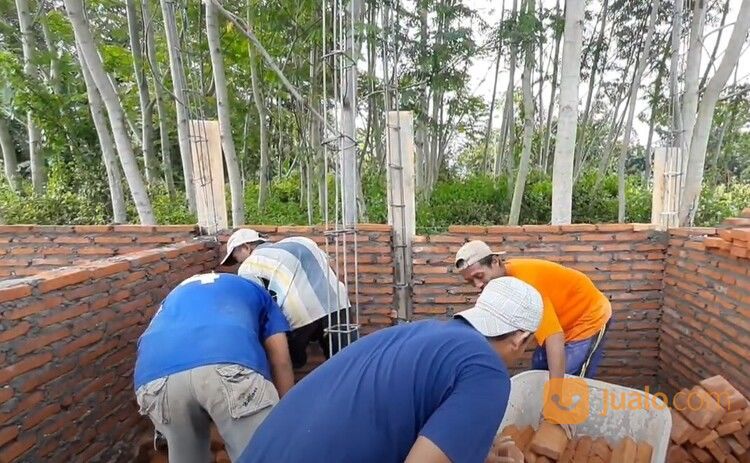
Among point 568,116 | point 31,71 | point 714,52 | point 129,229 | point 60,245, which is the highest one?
point 714,52

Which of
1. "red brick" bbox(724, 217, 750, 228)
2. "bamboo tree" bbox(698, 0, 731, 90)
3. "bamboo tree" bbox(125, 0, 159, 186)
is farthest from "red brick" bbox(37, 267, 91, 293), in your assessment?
"bamboo tree" bbox(698, 0, 731, 90)

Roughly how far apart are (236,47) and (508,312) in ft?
27.7

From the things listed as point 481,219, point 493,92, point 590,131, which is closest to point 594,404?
point 481,219

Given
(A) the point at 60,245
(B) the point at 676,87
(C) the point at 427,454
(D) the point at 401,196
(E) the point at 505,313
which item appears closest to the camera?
(C) the point at 427,454

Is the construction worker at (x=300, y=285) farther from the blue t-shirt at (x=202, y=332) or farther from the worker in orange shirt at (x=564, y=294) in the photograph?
the worker in orange shirt at (x=564, y=294)

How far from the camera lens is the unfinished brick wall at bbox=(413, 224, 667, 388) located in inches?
135

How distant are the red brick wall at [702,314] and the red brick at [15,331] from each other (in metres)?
3.65

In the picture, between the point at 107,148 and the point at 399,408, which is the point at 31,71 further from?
the point at 399,408

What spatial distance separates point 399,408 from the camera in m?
1.04

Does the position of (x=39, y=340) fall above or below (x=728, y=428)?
above

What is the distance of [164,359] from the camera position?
168 centimetres

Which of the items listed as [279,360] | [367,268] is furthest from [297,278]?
[367,268]

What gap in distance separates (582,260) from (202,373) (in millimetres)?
2824

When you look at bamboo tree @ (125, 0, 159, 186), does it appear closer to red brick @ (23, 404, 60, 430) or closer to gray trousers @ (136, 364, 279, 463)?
red brick @ (23, 404, 60, 430)
